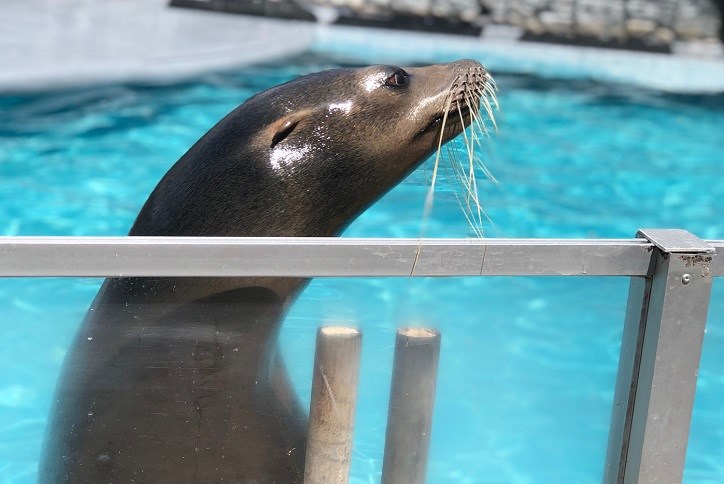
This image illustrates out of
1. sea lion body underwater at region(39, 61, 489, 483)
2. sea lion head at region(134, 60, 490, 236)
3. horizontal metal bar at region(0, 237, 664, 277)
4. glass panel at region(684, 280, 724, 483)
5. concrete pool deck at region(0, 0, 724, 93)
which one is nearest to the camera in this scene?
horizontal metal bar at region(0, 237, 664, 277)

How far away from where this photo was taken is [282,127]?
104 inches

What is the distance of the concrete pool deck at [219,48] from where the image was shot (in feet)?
32.3

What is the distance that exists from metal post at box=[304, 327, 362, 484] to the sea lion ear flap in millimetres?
818

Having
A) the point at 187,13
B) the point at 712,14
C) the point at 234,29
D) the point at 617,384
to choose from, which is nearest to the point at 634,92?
the point at 712,14

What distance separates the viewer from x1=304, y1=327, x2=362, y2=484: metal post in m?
1.97

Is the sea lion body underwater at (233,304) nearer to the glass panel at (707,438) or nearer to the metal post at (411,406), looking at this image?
the metal post at (411,406)

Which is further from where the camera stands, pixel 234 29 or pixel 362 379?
pixel 234 29

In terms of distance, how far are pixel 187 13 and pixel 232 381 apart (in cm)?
A: 1086

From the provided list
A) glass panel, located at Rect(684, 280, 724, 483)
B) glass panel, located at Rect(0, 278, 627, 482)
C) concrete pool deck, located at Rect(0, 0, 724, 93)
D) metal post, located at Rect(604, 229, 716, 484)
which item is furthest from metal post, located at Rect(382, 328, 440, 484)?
concrete pool deck, located at Rect(0, 0, 724, 93)

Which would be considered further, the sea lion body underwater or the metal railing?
the sea lion body underwater

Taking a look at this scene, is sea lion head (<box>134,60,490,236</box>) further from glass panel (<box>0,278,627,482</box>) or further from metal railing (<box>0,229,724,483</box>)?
metal railing (<box>0,229,724,483</box>)

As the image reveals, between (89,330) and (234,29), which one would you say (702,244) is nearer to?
(89,330)

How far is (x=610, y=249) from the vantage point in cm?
190

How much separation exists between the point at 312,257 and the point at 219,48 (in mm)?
9315
